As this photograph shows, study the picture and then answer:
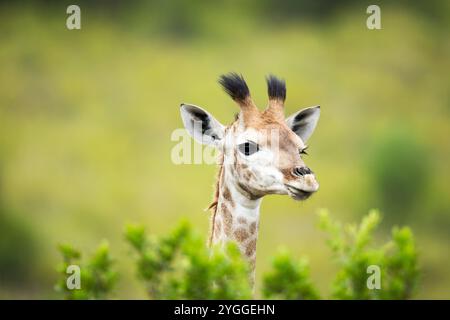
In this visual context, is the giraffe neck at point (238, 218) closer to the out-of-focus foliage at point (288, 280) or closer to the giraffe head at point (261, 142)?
the giraffe head at point (261, 142)

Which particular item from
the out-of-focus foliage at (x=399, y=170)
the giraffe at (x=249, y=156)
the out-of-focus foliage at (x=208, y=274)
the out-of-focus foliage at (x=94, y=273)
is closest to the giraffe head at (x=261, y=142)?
the giraffe at (x=249, y=156)

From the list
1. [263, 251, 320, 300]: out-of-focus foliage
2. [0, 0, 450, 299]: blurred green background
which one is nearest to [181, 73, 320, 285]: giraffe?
[263, 251, 320, 300]: out-of-focus foliage

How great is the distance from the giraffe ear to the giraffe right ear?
0.82m

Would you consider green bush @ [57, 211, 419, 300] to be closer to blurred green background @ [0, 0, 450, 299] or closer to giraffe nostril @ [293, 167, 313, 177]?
giraffe nostril @ [293, 167, 313, 177]

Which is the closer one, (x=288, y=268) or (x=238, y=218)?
(x=288, y=268)

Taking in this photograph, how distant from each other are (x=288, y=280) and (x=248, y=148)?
1453 millimetres

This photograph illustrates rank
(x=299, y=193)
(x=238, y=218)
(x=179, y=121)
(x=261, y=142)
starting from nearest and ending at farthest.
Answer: (x=299, y=193) → (x=261, y=142) → (x=238, y=218) → (x=179, y=121)

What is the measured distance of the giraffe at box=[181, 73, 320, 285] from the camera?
889 cm

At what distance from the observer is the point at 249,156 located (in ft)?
30.0

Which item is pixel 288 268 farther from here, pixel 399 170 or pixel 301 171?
pixel 399 170

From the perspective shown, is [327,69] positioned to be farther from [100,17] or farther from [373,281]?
[373,281]

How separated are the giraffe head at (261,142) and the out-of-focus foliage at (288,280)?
2.46 ft

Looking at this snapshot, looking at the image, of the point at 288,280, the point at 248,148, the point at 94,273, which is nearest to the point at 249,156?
the point at 248,148
